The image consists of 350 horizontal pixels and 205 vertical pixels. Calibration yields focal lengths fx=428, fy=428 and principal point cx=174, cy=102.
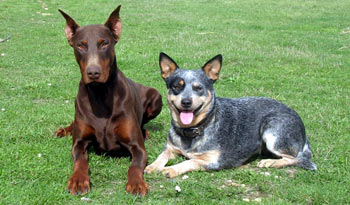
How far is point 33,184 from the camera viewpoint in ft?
15.6

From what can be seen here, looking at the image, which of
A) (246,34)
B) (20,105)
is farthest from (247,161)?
(246,34)

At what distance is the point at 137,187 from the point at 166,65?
5.89ft

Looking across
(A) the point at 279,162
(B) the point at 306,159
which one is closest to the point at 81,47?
(A) the point at 279,162

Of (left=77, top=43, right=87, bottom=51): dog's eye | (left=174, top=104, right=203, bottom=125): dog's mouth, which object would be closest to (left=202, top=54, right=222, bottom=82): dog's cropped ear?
(left=174, top=104, right=203, bottom=125): dog's mouth

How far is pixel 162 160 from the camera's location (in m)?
5.44

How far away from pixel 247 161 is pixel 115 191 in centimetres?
191

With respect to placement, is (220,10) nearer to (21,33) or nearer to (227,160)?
(21,33)

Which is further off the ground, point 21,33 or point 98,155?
point 98,155

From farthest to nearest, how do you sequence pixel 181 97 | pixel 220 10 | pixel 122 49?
pixel 220 10 < pixel 122 49 < pixel 181 97

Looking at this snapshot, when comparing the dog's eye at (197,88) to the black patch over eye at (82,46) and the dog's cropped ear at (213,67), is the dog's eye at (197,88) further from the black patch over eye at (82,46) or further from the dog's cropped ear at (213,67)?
the black patch over eye at (82,46)

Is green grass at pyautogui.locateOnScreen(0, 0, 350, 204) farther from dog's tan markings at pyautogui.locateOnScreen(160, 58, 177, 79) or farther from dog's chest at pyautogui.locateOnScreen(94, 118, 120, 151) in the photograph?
dog's tan markings at pyautogui.locateOnScreen(160, 58, 177, 79)

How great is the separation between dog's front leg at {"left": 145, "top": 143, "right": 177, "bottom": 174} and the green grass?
0.66 ft

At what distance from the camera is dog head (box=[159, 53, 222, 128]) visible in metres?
5.27

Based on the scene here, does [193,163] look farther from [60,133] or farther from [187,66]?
[187,66]
